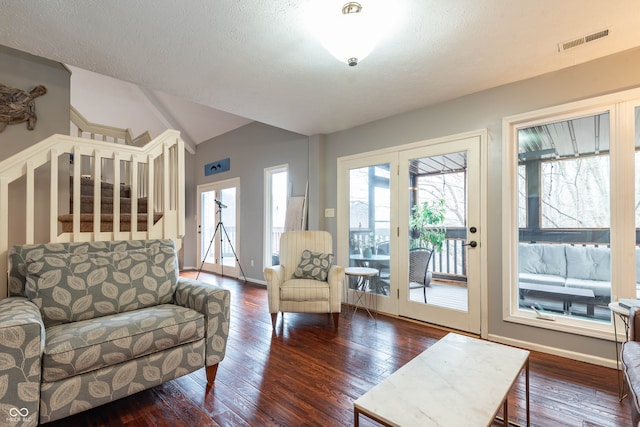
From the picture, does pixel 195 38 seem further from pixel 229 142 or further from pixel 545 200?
pixel 229 142

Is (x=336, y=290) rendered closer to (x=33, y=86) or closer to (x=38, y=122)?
(x=38, y=122)

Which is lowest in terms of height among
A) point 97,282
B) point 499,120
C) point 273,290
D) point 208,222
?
point 273,290

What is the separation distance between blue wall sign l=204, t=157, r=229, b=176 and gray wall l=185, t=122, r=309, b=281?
92mm

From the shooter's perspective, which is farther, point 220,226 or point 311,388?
point 220,226

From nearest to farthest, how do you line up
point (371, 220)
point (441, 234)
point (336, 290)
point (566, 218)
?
point (566, 218)
point (336, 290)
point (441, 234)
point (371, 220)

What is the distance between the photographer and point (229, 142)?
600cm

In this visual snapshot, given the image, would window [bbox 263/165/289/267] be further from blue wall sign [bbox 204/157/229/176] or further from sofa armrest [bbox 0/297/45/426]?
sofa armrest [bbox 0/297/45/426]

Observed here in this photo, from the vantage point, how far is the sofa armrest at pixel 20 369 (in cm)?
128

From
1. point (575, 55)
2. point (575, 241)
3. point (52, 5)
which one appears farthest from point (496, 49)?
point (52, 5)

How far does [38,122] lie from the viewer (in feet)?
8.16

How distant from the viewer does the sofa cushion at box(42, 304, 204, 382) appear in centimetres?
142

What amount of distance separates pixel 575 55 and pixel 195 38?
280 centimetres

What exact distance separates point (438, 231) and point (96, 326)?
3.01 m

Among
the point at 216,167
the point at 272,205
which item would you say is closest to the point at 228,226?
the point at 216,167
